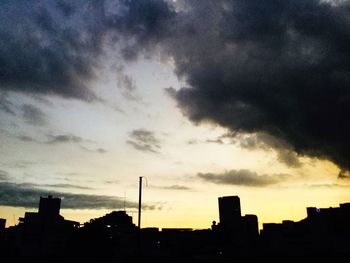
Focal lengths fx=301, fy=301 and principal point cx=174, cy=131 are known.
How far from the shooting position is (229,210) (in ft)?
193

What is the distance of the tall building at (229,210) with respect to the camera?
5806 centimetres

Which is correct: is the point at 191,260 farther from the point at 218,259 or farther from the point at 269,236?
the point at 269,236

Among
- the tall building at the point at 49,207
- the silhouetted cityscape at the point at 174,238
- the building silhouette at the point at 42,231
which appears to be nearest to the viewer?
the silhouetted cityscape at the point at 174,238

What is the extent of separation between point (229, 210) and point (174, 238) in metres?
16.7

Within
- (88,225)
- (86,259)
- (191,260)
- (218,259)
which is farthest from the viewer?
(88,225)

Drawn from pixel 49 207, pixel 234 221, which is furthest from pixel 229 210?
pixel 49 207

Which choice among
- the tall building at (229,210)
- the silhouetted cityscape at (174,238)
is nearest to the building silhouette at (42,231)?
the silhouetted cityscape at (174,238)

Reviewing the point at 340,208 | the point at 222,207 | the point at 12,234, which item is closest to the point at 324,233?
the point at 340,208

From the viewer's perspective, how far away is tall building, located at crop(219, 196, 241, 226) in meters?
58.1

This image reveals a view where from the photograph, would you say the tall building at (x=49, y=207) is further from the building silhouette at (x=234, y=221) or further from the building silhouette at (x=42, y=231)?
the building silhouette at (x=234, y=221)

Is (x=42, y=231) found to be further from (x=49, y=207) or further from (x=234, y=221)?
(x=234, y=221)

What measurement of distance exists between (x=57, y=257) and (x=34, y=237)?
2047cm

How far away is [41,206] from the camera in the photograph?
5772 centimetres

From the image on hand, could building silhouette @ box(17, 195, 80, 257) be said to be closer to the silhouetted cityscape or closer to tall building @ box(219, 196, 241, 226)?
the silhouetted cityscape
